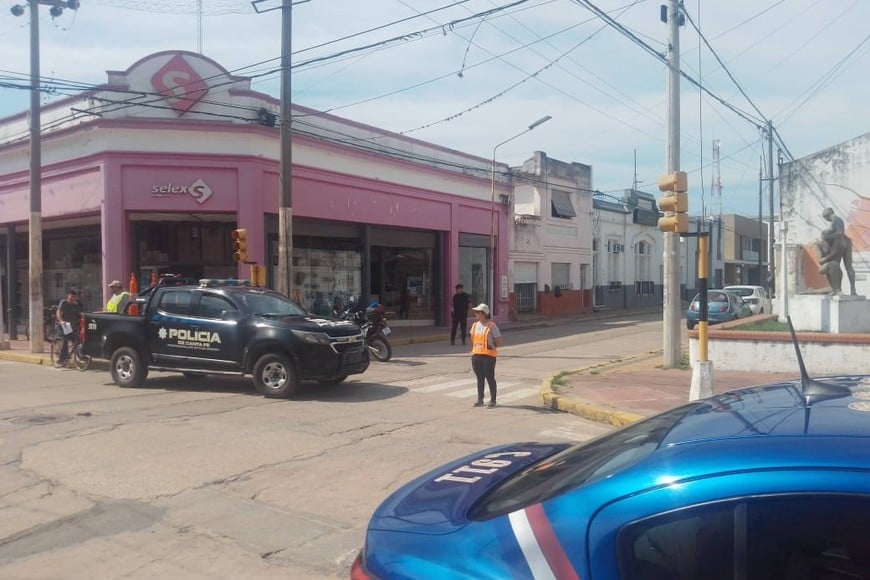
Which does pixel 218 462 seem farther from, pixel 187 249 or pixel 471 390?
pixel 187 249

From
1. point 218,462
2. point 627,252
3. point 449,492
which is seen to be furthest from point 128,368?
point 627,252

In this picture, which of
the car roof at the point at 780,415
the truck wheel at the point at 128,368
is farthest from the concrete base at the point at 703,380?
the truck wheel at the point at 128,368

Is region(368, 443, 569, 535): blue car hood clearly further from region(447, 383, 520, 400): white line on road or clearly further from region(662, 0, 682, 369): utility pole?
region(662, 0, 682, 369): utility pole

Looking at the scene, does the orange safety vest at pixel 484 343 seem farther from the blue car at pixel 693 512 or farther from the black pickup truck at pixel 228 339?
the blue car at pixel 693 512

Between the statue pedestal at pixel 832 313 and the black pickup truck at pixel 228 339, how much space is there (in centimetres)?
1039

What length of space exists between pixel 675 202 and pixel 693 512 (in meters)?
9.87

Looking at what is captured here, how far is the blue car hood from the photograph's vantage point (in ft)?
8.64

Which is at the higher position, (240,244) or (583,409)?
(240,244)

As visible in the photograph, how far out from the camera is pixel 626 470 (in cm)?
220

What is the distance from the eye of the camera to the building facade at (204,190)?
19.7 m

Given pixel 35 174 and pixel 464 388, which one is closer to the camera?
pixel 464 388

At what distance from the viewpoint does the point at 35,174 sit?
18.5 meters

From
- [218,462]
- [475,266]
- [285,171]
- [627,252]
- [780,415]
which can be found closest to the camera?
[780,415]

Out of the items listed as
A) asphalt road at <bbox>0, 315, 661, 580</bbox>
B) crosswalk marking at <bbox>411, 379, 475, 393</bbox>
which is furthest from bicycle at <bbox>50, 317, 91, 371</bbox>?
crosswalk marking at <bbox>411, 379, 475, 393</bbox>
